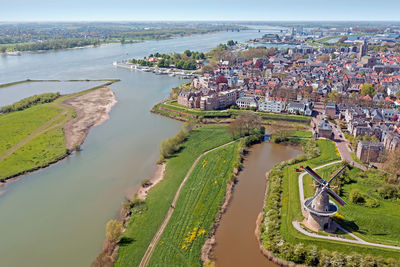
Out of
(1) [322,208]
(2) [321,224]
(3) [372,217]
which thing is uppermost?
(1) [322,208]

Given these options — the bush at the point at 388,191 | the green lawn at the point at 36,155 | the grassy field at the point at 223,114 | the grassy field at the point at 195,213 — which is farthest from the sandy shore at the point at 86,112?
the bush at the point at 388,191

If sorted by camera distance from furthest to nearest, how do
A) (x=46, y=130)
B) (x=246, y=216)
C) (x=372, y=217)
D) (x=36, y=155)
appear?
1. (x=46, y=130)
2. (x=36, y=155)
3. (x=246, y=216)
4. (x=372, y=217)

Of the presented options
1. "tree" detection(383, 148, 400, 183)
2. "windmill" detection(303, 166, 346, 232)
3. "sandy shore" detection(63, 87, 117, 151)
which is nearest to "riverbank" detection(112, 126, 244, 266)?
"windmill" detection(303, 166, 346, 232)

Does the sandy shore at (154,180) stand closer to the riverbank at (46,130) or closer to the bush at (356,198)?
the riverbank at (46,130)

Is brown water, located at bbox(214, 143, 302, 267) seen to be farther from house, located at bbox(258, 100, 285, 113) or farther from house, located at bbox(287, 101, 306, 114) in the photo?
house, located at bbox(258, 100, 285, 113)

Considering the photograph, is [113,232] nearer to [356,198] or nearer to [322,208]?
[322,208]

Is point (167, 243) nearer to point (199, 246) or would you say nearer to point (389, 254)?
point (199, 246)

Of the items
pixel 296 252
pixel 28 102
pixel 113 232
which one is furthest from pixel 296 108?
pixel 28 102

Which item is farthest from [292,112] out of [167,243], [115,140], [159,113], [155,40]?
[155,40]
